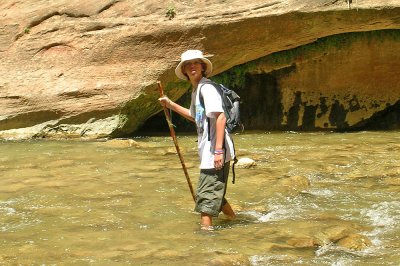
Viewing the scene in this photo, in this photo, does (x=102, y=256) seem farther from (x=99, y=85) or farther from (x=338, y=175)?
(x=99, y=85)

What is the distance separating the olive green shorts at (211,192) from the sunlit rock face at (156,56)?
19.3 feet

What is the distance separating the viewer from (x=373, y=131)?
475 inches

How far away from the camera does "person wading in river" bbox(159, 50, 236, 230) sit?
522 cm

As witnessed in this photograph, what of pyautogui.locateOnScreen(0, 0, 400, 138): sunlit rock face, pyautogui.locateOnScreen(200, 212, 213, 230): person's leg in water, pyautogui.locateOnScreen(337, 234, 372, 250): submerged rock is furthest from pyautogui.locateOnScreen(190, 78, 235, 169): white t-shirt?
pyautogui.locateOnScreen(0, 0, 400, 138): sunlit rock face

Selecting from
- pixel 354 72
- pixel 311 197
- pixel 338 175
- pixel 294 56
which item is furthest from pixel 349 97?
pixel 311 197

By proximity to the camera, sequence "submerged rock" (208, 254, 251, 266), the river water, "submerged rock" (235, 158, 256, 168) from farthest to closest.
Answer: "submerged rock" (235, 158, 256, 168)
the river water
"submerged rock" (208, 254, 251, 266)

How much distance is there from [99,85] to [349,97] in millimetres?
4905

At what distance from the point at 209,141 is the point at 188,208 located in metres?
1.08

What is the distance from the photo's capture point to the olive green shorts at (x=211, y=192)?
5316mm

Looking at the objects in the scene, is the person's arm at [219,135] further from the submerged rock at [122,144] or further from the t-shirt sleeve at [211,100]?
the submerged rock at [122,144]

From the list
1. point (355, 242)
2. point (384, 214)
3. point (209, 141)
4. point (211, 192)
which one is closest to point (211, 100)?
point (209, 141)

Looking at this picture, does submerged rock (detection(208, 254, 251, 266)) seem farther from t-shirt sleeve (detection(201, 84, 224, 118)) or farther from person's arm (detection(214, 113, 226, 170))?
t-shirt sleeve (detection(201, 84, 224, 118))

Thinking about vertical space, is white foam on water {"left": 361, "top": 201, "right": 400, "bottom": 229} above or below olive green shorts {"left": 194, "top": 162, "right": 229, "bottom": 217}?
below

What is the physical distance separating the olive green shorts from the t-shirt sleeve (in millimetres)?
503
